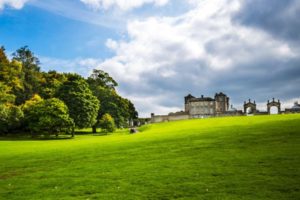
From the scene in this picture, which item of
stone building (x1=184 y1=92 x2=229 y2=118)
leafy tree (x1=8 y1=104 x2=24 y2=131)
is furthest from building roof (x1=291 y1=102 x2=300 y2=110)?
leafy tree (x1=8 y1=104 x2=24 y2=131)

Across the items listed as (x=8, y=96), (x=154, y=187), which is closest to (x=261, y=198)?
(x=154, y=187)

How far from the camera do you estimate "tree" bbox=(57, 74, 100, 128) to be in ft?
302

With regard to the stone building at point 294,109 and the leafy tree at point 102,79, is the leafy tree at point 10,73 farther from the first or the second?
the stone building at point 294,109

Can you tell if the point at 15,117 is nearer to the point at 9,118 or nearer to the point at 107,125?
the point at 9,118

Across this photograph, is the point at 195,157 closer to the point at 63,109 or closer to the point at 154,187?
the point at 154,187

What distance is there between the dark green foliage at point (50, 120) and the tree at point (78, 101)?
22.3 ft

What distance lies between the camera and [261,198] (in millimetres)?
15758

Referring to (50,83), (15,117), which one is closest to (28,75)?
(50,83)

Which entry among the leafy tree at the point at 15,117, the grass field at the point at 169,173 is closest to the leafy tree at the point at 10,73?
the leafy tree at the point at 15,117

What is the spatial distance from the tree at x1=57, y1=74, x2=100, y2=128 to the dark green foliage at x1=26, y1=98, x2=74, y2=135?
679cm

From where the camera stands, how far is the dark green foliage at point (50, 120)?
8138 cm

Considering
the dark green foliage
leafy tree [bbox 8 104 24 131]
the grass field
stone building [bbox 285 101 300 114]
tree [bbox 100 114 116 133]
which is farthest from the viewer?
stone building [bbox 285 101 300 114]

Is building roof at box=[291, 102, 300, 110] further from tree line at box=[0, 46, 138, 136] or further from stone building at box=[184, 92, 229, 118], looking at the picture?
tree line at box=[0, 46, 138, 136]

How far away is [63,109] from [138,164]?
205 feet
